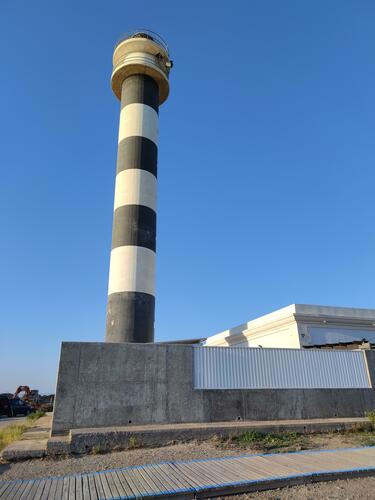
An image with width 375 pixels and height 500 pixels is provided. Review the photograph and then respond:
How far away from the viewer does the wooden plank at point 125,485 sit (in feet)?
19.3

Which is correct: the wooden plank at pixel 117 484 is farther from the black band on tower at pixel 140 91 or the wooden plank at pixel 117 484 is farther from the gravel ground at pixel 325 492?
the black band on tower at pixel 140 91

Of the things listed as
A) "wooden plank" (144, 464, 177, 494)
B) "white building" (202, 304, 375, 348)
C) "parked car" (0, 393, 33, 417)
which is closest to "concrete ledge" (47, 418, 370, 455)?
"wooden plank" (144, 464, 177, 494)

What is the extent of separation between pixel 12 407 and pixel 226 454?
27.6m

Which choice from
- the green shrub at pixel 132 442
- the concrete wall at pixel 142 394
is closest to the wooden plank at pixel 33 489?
the green shrub at pixel 132 442

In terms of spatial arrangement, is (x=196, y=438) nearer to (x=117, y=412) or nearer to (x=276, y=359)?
(x=117, y=412)

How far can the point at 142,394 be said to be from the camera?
11.2m

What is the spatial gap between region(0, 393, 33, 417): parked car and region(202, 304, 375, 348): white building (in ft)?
72.2

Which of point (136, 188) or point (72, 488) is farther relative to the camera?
point (136, 188)

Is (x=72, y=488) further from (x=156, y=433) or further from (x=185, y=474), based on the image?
(x=156, y=433)

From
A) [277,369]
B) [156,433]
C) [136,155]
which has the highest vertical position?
[136,155]

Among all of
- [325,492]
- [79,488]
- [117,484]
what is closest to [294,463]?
[325,492]

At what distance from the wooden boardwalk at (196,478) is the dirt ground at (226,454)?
0.23 metres

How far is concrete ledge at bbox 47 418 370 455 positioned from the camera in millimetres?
9383

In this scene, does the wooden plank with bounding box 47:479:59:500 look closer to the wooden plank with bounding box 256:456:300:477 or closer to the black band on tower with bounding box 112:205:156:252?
the wooden plank with bounding box 256:456:300:477
